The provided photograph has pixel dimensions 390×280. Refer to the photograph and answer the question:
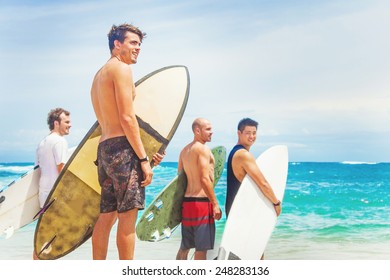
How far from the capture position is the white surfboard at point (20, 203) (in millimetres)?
3889

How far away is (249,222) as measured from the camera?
148 inches

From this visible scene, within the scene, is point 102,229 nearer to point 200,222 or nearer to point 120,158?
point 120,158

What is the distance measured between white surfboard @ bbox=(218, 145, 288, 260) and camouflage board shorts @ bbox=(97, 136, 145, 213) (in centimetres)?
77

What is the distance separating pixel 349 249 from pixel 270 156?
1567 millimetres

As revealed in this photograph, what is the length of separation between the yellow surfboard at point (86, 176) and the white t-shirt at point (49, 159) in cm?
16

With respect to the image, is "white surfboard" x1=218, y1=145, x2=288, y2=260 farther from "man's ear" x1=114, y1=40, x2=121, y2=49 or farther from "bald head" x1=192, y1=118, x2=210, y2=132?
"man's ear" x1=114, y1=40, x2=121, y2=49

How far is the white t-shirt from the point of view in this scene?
3.77 metres

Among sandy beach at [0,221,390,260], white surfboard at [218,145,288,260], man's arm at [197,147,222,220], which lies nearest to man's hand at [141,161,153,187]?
man's arm at [197,147,222,220]

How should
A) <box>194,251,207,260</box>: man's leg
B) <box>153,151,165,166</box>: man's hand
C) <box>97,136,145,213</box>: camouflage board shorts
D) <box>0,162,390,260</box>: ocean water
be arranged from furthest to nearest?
<box>0,162,390,260</box>: ocean water
<box>194,251,207,260</box>: man's leg
<box>153,151,165,166</box>: man's hand
<box>97,136,145,213</box>: camouflage board shorts

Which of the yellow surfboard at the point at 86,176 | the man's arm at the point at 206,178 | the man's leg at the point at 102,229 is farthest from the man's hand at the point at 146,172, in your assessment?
the man's arm at the point at 206,178

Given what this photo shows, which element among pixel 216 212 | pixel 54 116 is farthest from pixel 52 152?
pixel 216 212

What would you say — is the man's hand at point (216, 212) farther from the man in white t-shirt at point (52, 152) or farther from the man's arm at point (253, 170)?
the man in white t-shirt at point (52, 152)
